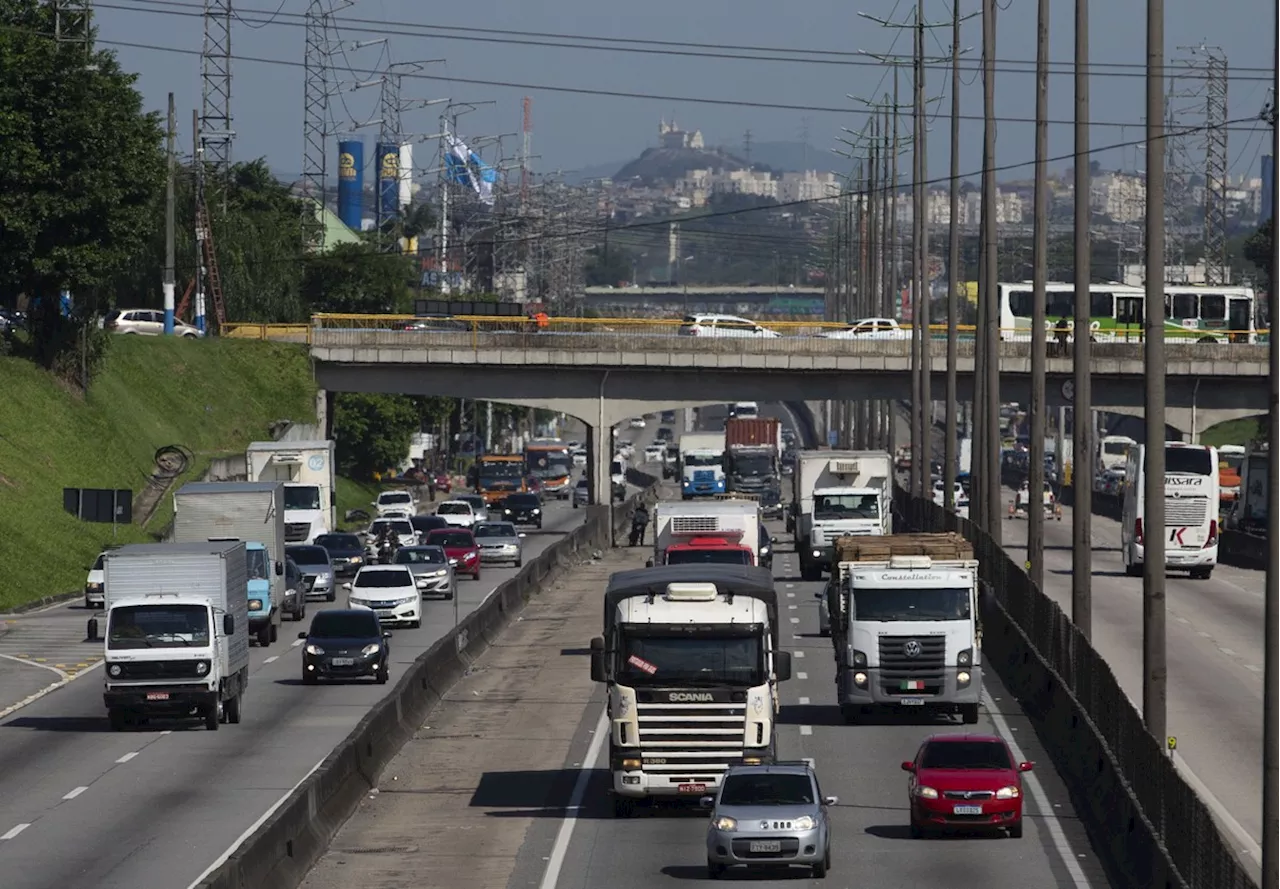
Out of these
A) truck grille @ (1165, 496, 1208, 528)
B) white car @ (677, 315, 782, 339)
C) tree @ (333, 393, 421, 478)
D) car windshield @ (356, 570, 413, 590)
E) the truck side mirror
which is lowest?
car windshield @ (356, 570, 413, 590)

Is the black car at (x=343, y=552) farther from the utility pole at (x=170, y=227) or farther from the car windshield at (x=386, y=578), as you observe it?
the utility pole at (x=170, y=227)

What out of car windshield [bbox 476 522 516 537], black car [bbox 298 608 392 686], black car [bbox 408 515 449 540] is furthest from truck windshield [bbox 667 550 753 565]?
black car [bbox 408 515 449 540]

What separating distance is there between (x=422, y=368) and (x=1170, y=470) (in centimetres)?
3825

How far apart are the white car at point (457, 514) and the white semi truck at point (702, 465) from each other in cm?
2796

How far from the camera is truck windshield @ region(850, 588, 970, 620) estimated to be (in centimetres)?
3866

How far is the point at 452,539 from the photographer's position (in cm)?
7294

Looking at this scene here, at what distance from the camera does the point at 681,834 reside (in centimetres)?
2900

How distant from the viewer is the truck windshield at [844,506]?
69.1m

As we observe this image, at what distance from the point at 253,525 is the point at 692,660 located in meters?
29.1

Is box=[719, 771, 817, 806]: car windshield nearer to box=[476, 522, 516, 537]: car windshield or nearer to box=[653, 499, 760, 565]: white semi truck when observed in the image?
box=[653, 499, 760, 565]: white semi truck

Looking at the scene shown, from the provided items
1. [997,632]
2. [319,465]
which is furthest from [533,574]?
[997,632]

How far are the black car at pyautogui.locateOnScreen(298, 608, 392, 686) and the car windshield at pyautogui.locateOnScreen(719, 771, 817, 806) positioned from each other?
798 inches

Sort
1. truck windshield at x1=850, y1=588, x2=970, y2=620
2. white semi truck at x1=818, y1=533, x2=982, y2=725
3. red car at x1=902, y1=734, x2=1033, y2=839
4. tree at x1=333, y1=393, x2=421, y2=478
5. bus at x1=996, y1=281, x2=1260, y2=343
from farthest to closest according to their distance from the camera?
tree at x1=333, y1=393, x2=421, y2=478
bus at x1=996, y1=281, x2=1260, y2=343
truck windshield at x1=850, y1=588, x2=970, y2=620
white semi truck at x1=818, y1=533, x2=982, y2=725
red car at x1=902, y1=734, x2=1033, y2=839

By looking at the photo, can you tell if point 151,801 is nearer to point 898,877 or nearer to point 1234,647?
point 898,877
